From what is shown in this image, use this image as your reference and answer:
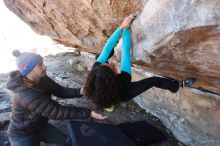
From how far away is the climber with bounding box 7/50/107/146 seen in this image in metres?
3.42

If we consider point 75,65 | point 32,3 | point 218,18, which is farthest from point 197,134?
point 75,65

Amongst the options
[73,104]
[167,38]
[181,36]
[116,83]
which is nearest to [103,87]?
[116,83]

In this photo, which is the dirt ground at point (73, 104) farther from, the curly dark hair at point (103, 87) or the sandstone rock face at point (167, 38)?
the curly dark hair at point (103, 87)

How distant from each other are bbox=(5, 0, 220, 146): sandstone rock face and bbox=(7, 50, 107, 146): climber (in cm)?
117

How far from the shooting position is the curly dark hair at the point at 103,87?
3.44 meters

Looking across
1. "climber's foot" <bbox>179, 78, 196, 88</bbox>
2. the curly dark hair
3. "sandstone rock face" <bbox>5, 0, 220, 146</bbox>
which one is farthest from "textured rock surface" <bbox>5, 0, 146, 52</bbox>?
"climber's foot" <bbox>179, 78, 196, 88</bbox>

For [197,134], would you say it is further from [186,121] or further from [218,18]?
[218,18]

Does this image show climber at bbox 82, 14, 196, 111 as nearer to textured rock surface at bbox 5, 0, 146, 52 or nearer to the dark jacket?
the dark jacket

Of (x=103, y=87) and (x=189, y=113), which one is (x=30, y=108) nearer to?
(x=103, y=87)

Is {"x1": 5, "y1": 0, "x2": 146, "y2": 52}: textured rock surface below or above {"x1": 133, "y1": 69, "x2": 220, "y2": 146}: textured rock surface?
above

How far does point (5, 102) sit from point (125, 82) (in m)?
3.80

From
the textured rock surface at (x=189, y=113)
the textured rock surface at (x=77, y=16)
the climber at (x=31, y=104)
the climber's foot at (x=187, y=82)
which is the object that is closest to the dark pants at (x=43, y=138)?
the climber at (x=31, y=104)

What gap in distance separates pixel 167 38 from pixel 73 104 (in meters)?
3.87

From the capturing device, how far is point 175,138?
16.9ft
